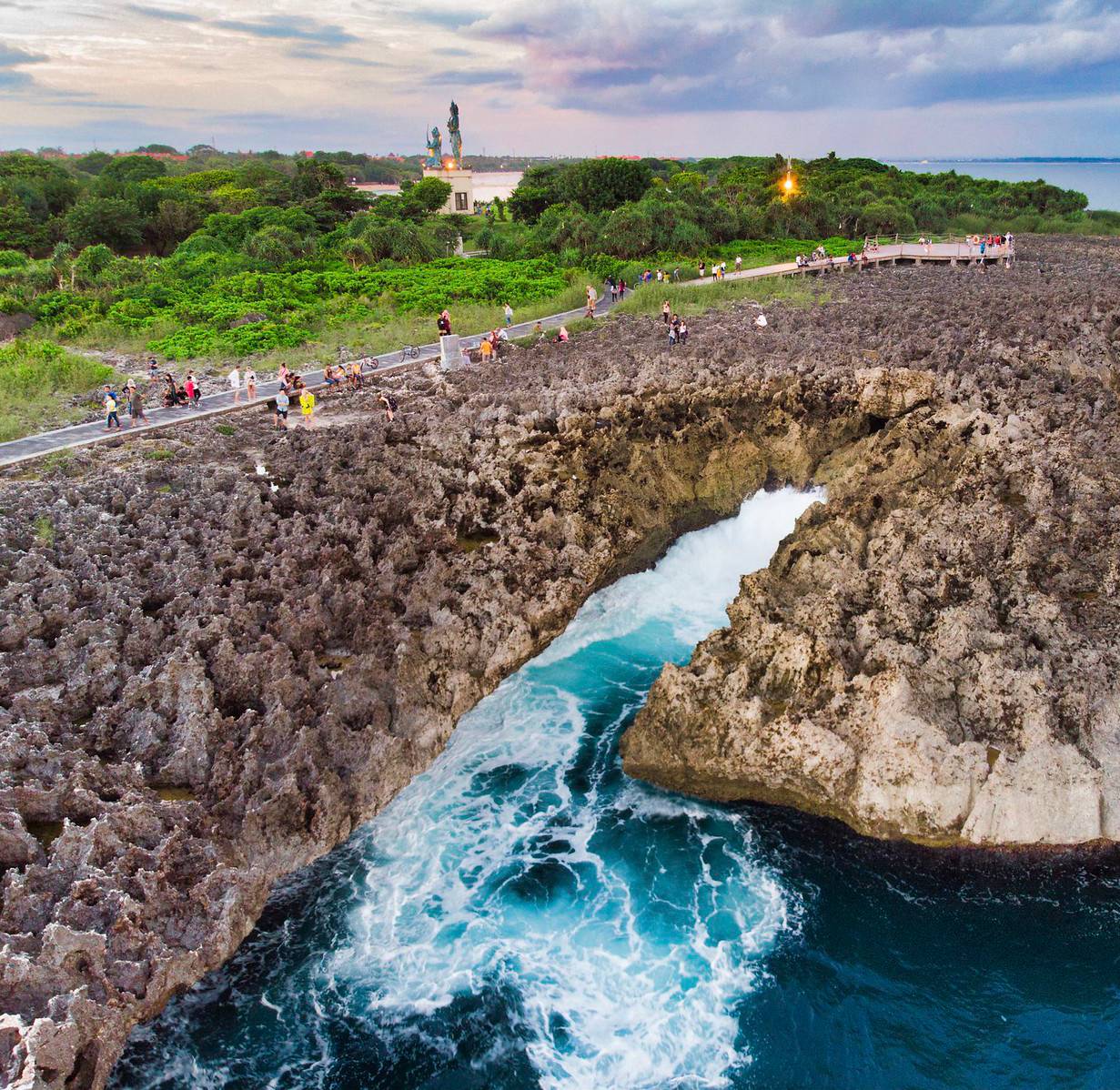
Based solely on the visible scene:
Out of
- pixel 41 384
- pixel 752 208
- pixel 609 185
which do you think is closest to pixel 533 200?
pixel 609 185

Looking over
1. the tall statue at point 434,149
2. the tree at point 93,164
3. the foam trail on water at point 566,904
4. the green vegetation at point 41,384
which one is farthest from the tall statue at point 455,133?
the foam trail on water at point 566,904

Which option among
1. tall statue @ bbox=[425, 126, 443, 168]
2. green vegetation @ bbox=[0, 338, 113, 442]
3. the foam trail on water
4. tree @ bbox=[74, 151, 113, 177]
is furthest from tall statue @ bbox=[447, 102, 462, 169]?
the foam trail on water

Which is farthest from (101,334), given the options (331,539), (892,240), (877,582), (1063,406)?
(892,240)

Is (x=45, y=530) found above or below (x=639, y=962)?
above

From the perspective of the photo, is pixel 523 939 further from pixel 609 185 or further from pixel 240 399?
pixel 609 185

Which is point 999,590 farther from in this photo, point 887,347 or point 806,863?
point 887,347
